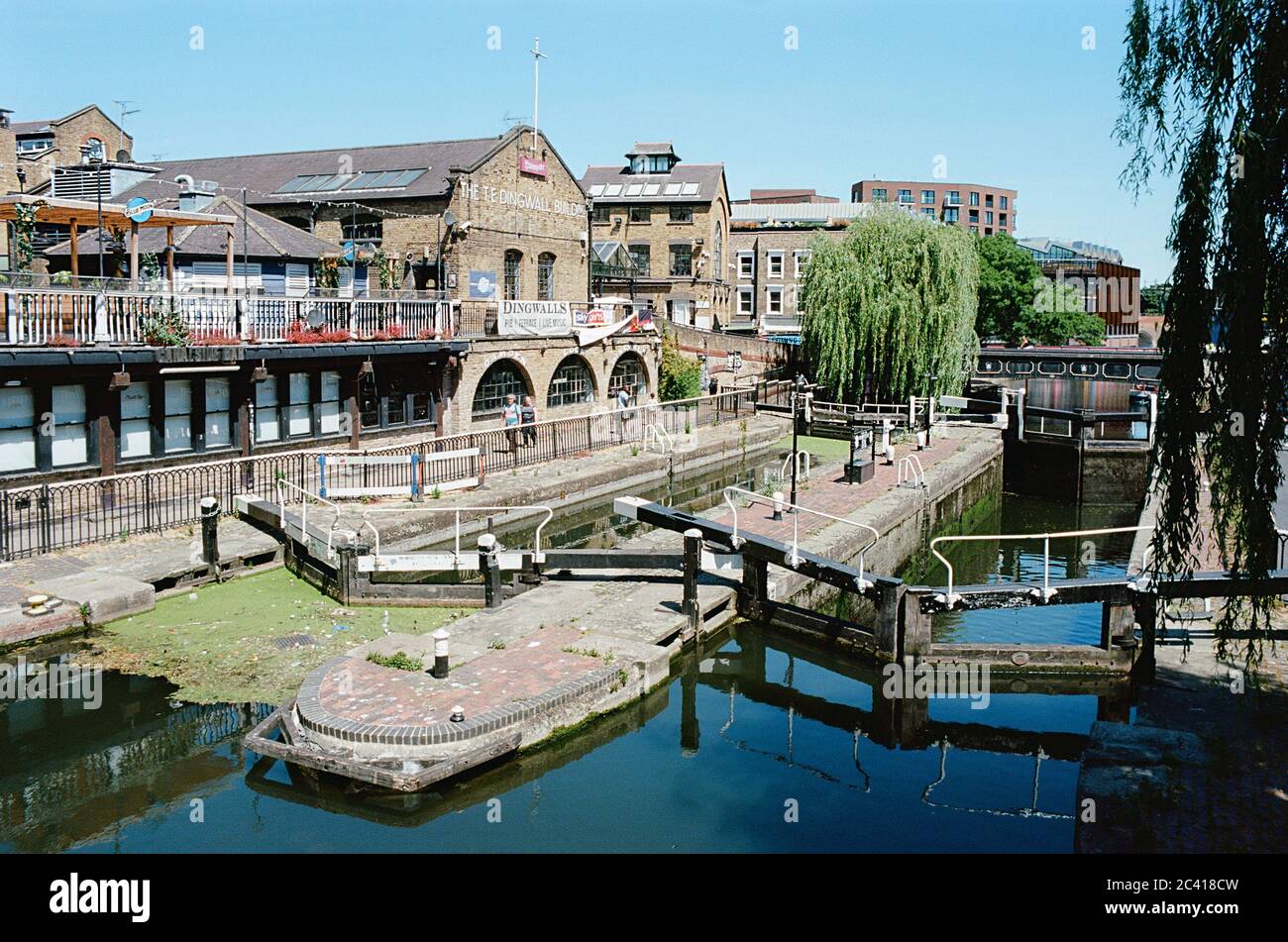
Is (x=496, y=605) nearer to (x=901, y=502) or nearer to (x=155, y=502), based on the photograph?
(x=155, y=502)

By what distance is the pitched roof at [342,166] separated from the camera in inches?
1195

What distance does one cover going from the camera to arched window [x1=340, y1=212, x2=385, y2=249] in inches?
1191

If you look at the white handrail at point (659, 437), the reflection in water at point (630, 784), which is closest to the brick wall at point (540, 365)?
the white handrail at point (659, 437)

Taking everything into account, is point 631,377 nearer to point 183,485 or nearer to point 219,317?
point 219,317

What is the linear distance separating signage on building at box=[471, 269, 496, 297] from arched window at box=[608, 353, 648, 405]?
529 centimetres

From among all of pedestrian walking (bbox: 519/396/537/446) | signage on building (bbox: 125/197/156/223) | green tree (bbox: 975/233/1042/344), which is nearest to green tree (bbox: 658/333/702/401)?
pedestrian walking (bbox: 519/396/537/446)

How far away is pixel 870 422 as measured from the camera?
32.9 metres

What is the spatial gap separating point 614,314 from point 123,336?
55.7ft

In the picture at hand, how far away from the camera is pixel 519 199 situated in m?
31.9

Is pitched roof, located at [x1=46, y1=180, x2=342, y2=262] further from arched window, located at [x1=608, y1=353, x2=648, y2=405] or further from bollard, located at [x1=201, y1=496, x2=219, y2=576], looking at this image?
arched window, located at [x1=608, y1=353, x2=648, y2=405]

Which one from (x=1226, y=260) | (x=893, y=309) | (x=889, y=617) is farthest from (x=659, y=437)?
(x=1226, y=260)
